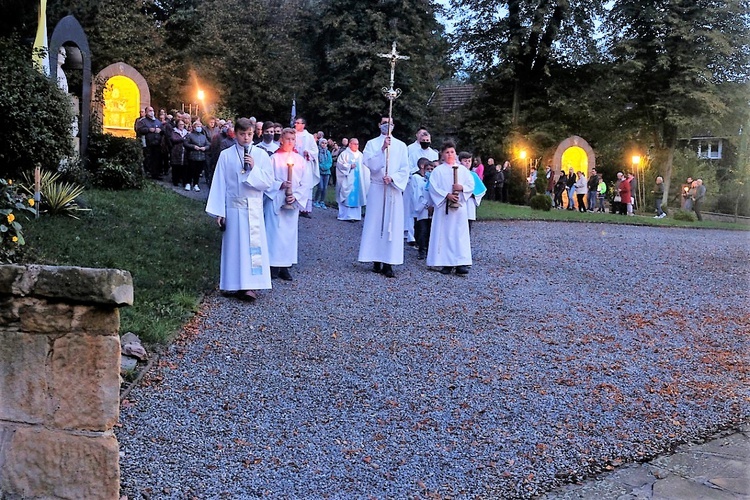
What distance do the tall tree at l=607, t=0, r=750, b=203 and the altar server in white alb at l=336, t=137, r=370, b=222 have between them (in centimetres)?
1970

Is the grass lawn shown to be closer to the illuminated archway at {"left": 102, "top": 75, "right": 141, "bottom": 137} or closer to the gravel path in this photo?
the gravel path

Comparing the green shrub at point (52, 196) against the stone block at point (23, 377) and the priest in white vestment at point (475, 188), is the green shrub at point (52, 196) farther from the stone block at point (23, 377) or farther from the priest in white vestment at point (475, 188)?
the stone block at point (23, 377)

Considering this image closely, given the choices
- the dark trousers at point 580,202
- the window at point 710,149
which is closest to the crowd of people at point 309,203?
the dark trousers at point 580,202

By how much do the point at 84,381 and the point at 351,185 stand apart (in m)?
13.8

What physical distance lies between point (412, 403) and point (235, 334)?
2.25m

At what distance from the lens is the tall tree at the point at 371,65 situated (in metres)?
30.2

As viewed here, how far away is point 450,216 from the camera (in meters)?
10.8

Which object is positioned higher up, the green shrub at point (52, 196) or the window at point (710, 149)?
the window at point (710, 149)

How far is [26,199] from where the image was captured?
10078mm

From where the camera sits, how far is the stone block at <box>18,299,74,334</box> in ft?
9.62

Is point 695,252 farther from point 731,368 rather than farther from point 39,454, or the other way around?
point 39,454

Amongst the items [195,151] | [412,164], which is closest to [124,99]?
[195,151]

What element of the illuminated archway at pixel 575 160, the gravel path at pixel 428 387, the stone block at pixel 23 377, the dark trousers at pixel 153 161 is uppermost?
the illuminated archway at pixel 575 160

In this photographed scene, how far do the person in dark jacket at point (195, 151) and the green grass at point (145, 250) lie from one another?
4.44m
